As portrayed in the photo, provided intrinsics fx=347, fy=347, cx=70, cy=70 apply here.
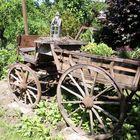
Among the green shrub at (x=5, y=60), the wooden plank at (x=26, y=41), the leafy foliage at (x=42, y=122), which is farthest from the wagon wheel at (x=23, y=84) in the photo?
the green shrub at (x=5, y=60)

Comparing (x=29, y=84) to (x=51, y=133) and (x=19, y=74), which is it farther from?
(x=51, y=133)

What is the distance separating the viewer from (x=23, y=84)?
6676 millimetres

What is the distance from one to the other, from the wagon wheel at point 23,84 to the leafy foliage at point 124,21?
125 inches

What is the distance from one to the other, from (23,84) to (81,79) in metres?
1.62

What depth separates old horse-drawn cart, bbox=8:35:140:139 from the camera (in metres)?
5.02

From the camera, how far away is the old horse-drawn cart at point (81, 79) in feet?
16.5

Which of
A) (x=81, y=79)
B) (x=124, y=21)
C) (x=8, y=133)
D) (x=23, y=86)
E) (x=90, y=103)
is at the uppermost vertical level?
(x=124, y=21)

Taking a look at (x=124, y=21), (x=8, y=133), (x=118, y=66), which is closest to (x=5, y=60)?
(x=124, y=21)

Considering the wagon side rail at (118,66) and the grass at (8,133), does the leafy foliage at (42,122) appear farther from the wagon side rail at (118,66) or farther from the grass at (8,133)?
the wagon side rail at (118,66)

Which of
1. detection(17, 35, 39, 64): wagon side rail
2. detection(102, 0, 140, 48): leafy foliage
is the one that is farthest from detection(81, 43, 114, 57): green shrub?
detection(102, 0, 140, 48): leafy foliage

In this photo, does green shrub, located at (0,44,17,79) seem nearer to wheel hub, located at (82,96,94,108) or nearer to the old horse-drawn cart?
the old horse-drawn cart

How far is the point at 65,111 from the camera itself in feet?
18.9

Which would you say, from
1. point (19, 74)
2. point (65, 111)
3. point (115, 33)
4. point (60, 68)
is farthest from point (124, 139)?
point (115, 33)

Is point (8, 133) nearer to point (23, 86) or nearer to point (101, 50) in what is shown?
point (23, 86)
